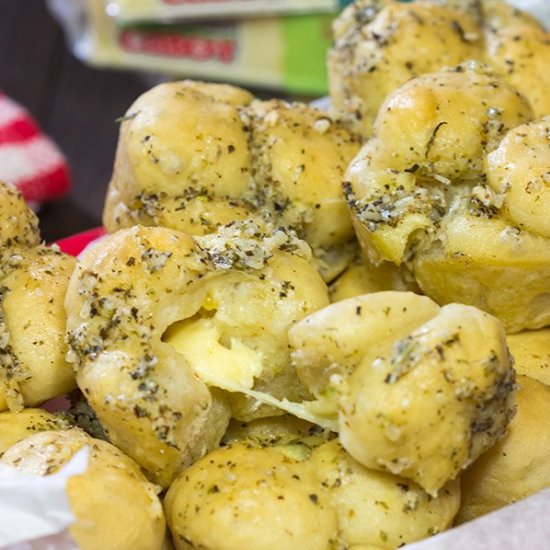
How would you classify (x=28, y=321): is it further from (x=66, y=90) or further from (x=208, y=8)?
(x=66, y=90)

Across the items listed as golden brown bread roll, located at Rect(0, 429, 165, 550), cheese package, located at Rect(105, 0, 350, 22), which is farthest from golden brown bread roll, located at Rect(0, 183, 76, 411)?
cheese package, located at Rect(105, 0, 350, 22)

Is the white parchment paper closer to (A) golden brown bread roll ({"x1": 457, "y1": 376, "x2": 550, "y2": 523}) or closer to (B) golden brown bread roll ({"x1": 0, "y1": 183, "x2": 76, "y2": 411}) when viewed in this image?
(B) golden brown bread roll ({"x1": 0, "y1": 183, "x2": 76, "y2": 411})

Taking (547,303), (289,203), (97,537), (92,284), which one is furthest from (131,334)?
(547,303)

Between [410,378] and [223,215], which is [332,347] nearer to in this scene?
[410,378]

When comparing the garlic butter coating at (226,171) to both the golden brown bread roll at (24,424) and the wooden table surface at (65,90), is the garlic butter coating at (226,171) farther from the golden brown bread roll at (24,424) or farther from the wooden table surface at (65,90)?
the wooden table surface at (65,90)

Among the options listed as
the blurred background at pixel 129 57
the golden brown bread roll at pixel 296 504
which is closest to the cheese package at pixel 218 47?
the blurred background at pixel 129 57
